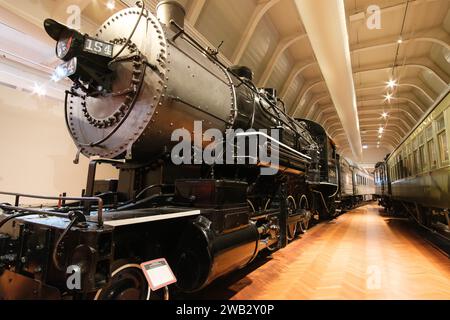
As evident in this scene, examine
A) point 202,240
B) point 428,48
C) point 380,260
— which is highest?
point 428,48

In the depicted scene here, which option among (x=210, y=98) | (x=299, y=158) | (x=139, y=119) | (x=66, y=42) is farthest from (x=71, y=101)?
(x=299, y=158)

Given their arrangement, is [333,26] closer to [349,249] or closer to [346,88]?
[346,88]

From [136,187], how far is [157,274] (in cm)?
100

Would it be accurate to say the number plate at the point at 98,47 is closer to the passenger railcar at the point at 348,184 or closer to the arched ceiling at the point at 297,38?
the arched ceiling at the point at 297,38

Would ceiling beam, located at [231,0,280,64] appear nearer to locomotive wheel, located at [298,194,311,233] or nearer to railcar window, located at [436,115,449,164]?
locomotive wheel, located at [298,194,311,233]

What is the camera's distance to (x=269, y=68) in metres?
7.22

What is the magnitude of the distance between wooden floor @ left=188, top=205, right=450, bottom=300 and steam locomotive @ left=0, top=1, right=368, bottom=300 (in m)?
0.52

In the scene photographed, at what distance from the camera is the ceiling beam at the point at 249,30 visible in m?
5.78

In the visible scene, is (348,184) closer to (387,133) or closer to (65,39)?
(387,133)

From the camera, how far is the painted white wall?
364 cm

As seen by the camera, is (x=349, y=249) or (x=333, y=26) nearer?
(x=333, y=26)

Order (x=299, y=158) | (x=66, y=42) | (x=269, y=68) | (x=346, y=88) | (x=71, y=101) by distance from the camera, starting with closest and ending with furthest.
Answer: (x=66, y=42), (x=71, y=101), (x=299, y=158), (x=346, y=88), (x=269, y=68)

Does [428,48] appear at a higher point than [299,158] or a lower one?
higher
